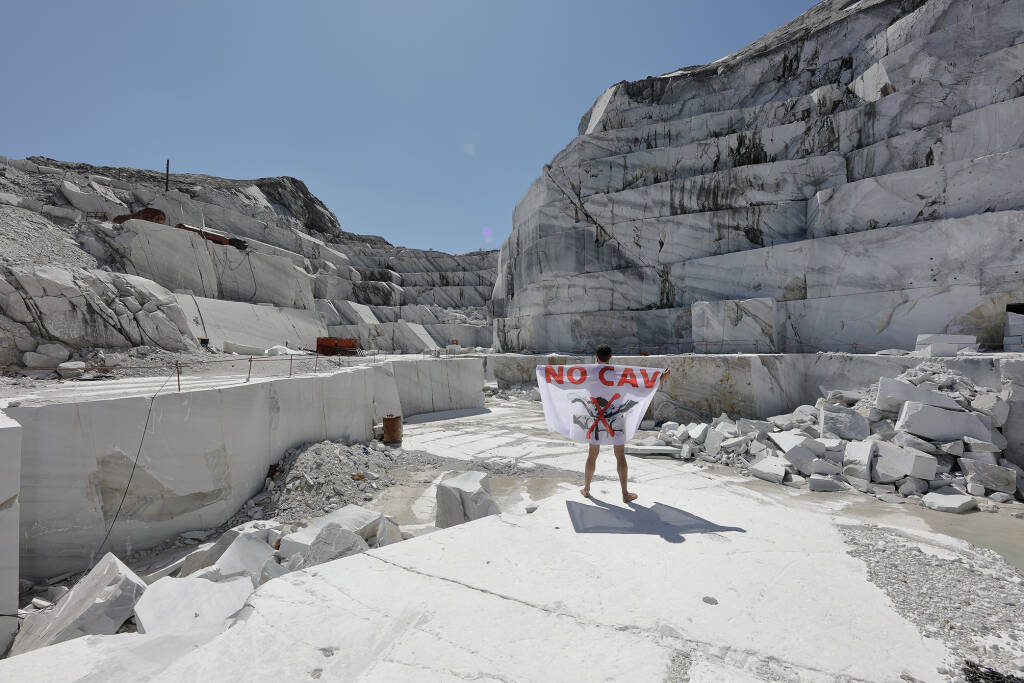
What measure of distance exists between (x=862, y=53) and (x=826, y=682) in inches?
987

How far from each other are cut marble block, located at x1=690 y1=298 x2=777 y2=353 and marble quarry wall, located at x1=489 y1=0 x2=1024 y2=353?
0.18 feet

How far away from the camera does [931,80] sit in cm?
1407

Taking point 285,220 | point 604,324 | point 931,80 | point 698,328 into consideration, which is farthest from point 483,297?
point 931,80

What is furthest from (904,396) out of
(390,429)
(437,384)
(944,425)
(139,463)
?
(139,463)

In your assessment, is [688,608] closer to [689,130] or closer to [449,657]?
[449,657]

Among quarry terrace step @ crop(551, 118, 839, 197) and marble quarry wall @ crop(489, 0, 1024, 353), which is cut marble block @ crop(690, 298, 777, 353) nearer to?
marble quarry wall @ crop(489, 0, 1024, 353)

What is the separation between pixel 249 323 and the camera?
647 inches

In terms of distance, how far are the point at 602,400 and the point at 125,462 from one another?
5755mm

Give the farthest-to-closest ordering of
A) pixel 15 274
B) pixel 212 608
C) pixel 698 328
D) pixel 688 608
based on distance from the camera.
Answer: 1. pixel 698 328
2. pixel 15 274
3. pixel 212 608
4. pixel 688 608

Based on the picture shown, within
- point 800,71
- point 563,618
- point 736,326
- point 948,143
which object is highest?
point 800,71

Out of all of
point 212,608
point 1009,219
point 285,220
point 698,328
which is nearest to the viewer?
point 212,608

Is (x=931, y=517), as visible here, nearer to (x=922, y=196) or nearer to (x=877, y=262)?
(x=877, y=262)

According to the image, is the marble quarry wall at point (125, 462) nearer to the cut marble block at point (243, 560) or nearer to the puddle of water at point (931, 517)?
the cut marble block at point (243, 560)

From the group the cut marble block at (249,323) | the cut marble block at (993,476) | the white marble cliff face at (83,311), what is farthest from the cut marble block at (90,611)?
the cut marble block at (249,323)
